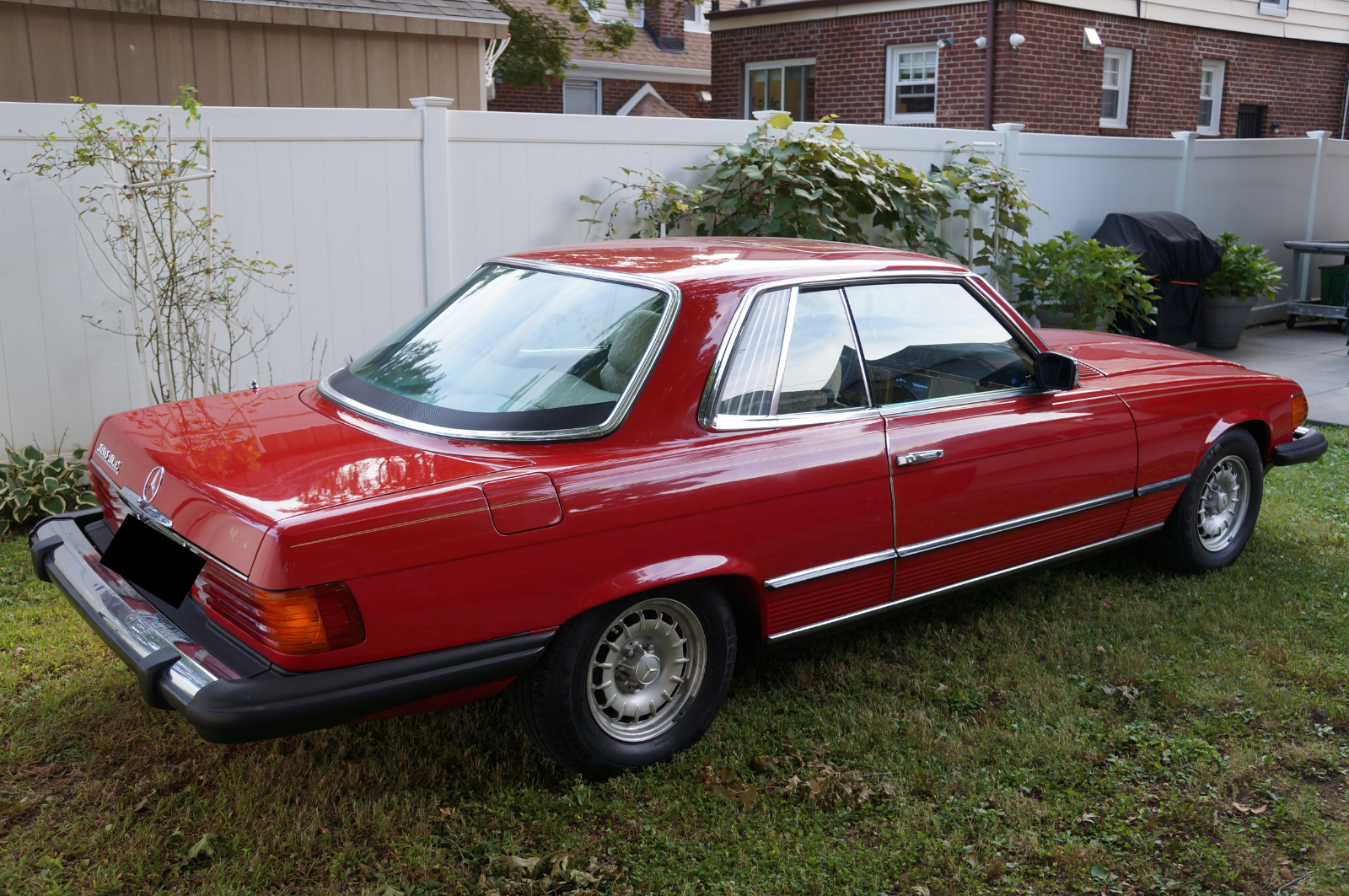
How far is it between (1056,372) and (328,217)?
164 inches

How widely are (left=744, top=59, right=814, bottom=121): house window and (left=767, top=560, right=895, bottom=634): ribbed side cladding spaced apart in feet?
50.5

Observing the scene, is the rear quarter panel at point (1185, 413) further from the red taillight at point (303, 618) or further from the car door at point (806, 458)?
the red taillight at point (303, 618)

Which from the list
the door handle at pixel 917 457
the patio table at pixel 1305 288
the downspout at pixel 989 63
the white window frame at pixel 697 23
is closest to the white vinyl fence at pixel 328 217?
Result: the door handle at pixel 917 457

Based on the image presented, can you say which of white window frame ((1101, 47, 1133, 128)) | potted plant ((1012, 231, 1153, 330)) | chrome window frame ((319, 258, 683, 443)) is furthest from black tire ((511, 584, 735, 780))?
white window frame ((1101, 47, 1133, 128))

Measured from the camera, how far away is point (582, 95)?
73.8 ft

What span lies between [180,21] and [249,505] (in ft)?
23.9

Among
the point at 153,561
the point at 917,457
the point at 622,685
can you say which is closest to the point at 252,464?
the point at 153,561

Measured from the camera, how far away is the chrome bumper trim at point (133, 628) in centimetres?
275

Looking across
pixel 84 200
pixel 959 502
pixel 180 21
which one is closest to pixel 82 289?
pixel 84 200

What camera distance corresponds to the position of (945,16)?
16.1 metres

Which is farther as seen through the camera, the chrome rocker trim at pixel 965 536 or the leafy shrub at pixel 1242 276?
the leafy shrub at pixel 1242 276

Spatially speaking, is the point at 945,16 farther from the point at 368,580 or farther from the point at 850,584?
the point at 368,580

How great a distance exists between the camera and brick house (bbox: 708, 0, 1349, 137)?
1575 cm

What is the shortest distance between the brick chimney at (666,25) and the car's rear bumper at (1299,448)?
20.1m
